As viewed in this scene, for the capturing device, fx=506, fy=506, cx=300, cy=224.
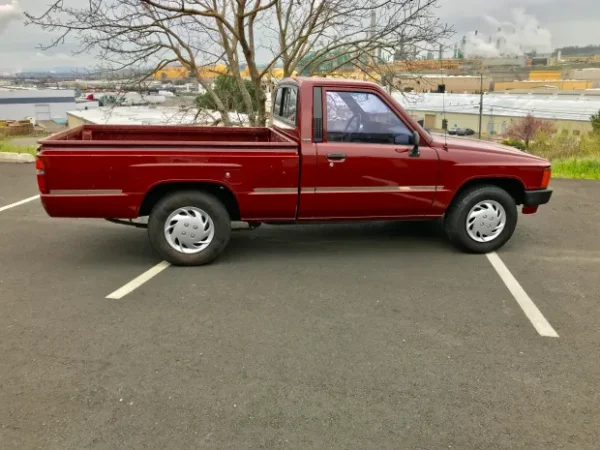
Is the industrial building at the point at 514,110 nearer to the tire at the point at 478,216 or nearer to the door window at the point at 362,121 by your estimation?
the tire at the point at 478,216

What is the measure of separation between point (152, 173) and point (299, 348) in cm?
230

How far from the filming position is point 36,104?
3492 inches

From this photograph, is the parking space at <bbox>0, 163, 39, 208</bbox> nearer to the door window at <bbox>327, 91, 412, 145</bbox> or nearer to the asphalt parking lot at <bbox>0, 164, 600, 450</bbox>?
the asphalt parking lot at <bbox>0, 164, 600, 450</bbox>

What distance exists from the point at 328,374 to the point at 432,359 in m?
0.74

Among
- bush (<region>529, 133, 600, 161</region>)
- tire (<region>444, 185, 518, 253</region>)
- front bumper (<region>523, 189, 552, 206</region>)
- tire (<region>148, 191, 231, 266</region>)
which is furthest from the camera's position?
bush (<region>529, 133, 600, 161</region>)

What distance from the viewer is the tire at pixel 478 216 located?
5.46 m

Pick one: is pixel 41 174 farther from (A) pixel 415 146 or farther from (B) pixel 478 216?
(B) pixel 478 216

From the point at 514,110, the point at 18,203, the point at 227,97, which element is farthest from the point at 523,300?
the point at 514,110

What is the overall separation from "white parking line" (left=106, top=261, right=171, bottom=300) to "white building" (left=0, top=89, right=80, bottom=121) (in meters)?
90.6

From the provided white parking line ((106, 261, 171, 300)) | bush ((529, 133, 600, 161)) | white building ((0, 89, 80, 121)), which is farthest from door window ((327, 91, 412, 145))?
white building ((0, 89, 80, 121))

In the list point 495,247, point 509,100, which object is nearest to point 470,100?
point 509,100

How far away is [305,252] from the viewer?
5633 mm

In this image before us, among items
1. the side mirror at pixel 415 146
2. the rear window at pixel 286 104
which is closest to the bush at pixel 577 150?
the side mirror at pixel 415 146

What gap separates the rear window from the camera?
5363mm
